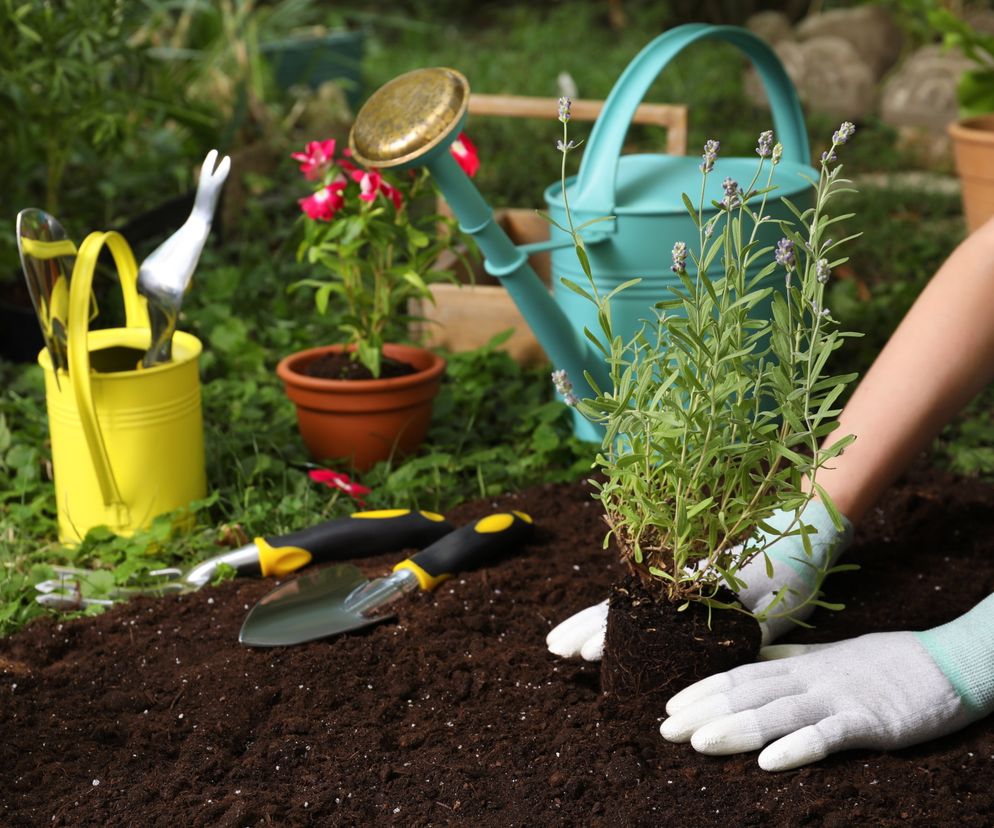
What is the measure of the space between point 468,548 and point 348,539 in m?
0.19

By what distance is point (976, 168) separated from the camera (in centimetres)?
278

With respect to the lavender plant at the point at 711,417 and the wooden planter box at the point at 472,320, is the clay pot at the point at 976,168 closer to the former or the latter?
the wooden planter box at the point at 472,320

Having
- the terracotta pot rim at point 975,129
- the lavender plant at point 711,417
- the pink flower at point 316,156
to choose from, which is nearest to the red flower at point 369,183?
the pink flower at point 316,156

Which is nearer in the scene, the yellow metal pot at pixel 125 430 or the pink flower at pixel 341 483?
the yellow metal pot at pixel 125 430

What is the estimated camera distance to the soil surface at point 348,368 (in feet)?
6.85

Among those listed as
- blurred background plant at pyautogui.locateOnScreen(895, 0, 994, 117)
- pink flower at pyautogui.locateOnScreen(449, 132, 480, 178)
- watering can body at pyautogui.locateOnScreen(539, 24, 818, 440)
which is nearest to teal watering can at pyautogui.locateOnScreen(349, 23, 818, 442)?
watering can body at pyautogui.locateOnScreen(539, 24, 818, 440)

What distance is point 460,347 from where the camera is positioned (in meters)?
2.51

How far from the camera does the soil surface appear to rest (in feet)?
6.85

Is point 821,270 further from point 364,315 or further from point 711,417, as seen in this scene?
point 364,315

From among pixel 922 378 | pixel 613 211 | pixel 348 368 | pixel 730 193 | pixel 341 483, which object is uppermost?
pixel 730 193

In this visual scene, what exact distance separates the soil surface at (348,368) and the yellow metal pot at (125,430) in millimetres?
271

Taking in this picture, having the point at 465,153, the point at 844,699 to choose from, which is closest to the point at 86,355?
the point at 465,153

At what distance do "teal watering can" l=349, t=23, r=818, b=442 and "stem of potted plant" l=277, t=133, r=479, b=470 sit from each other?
0.19 meters

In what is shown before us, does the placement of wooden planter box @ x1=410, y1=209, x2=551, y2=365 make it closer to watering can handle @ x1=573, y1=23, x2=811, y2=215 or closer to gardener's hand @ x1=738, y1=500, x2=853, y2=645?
watering can handle @ x1=573, y1=23, x2=811, y2=215
